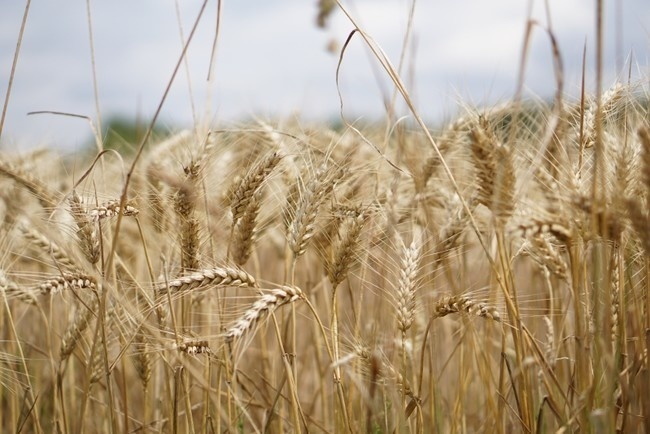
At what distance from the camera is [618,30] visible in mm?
1183

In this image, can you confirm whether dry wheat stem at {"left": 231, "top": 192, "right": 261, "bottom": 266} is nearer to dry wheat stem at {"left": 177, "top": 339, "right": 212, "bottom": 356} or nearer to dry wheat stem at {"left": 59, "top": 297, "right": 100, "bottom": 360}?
dry wheat stem at {"left": 177, "top": 339, "right": 212, "bottom": 356}

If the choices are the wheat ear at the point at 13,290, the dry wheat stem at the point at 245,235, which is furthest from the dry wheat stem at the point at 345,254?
the wheat ear at the point at 13,290

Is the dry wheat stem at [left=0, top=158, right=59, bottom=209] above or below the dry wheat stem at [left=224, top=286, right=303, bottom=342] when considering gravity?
above

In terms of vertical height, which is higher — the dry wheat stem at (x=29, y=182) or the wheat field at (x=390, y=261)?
the dry wheat stem at (x=29, y=182)

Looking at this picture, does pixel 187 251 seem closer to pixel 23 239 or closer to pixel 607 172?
pixel 23 239

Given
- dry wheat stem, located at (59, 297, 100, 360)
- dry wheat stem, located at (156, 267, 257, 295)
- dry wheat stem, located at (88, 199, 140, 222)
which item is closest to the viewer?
dry wheat stem, located at (156, 267, 257, 295)

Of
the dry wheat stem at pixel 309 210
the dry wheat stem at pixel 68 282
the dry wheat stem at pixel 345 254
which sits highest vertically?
the dry wheat stem at pixel 309 210

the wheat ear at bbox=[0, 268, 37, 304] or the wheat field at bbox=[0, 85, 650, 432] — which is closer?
the wheat field at bbox=[0, 85, 650, 432]

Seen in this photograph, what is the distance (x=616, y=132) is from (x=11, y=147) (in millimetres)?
2151

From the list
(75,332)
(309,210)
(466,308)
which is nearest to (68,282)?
(75,332)

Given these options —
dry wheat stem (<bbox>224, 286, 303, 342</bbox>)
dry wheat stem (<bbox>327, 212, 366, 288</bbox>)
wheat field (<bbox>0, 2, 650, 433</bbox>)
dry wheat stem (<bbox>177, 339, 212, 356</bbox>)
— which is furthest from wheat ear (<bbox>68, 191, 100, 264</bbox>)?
dry wheat stem (<bbox>327, 212, 366, 288</bbox>)

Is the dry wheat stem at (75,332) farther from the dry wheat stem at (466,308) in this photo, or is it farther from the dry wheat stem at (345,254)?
the dry wheat stem at (466,308)

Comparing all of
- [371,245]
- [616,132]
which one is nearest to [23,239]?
[371,245]

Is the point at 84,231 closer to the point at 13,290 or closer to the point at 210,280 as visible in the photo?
the point at 210,280
